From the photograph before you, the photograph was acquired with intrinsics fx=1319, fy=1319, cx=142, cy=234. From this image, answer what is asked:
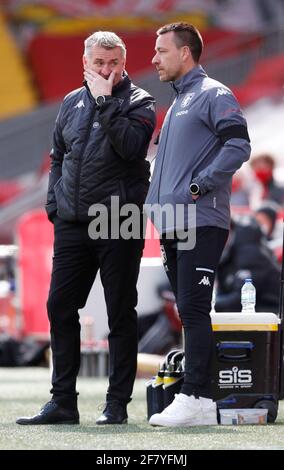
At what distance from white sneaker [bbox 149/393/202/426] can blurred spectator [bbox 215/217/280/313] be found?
143 inches

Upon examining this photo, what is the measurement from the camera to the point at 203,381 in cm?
571

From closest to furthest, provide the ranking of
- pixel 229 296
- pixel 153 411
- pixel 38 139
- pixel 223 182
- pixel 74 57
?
pixel 223 182 < pixel 153 411 < pixel 229 296 < pixel 38 139 < pixel 74 57

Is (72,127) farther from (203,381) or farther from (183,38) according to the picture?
(203,381)

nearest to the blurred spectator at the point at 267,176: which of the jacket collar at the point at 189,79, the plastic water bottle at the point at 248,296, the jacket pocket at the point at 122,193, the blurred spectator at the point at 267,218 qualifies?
the blurred spectator at the point at 267,218

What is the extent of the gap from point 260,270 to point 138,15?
16969mm

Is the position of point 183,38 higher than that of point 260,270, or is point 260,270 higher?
point 183,38

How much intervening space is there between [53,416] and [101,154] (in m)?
1.18

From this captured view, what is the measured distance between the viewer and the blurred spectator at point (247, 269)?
937 centimetres

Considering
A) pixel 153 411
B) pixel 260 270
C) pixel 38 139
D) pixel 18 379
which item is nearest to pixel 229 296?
pixel 260 270

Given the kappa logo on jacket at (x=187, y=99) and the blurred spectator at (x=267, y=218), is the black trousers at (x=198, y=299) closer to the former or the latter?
the kappa logo on jacket at (x=187, y=99)

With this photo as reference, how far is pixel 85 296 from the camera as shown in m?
5.96

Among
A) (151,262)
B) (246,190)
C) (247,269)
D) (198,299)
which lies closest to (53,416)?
(198,299)

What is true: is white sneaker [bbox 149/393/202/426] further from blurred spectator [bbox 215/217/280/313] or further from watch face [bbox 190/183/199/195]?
blurred spectator [bbox 215/217/280/313]

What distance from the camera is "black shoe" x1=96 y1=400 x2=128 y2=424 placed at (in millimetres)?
5824
